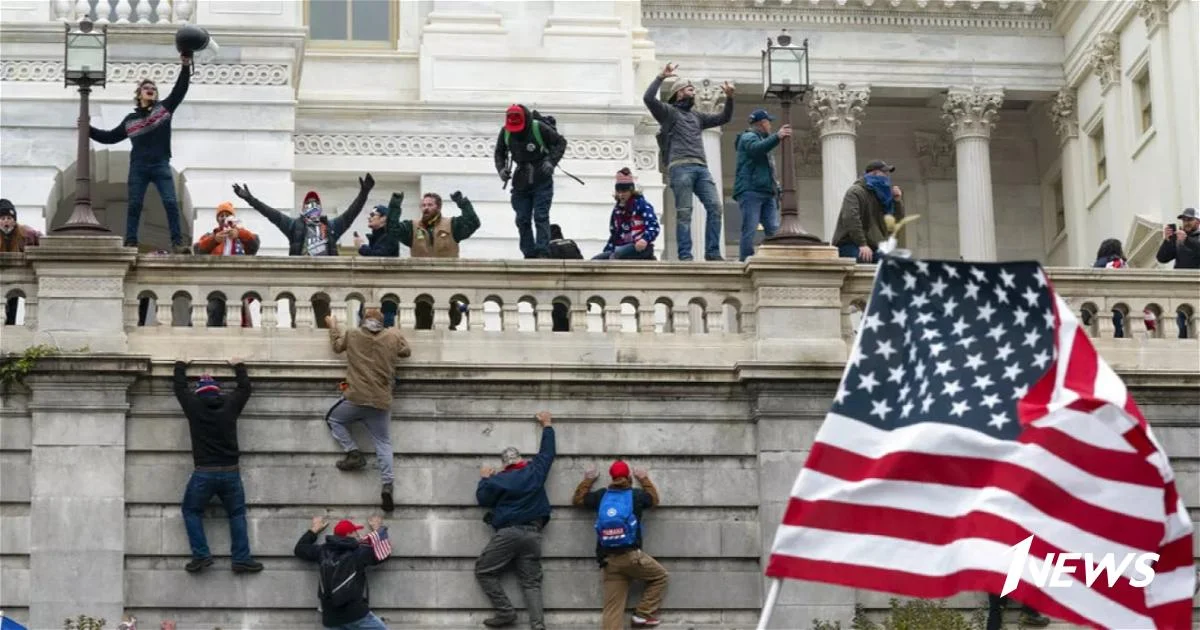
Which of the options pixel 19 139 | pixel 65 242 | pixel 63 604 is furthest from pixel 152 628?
pixel 19 139

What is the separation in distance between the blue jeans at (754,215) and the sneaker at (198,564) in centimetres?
721

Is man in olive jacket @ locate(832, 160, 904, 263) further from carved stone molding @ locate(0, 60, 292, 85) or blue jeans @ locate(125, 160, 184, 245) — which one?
carved stone molding @ locate(0, 60, 292, 85)

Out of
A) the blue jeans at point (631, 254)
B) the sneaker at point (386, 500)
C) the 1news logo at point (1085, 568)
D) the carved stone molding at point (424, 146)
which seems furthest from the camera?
the carved stone molding at point (424, 146)

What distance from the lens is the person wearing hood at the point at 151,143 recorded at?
3291 cm

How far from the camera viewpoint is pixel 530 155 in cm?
3331

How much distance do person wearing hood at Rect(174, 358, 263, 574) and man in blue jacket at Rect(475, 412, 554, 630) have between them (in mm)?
2395

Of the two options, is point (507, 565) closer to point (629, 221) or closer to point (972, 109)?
point (629, 221)

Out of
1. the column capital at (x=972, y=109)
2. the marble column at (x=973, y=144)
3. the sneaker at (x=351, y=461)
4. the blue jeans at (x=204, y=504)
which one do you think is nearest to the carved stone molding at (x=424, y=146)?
the sneaker at (x=351, y=461)

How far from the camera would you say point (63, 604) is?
29844mm

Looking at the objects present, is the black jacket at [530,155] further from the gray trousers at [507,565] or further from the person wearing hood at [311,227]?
the gray trousers at [507,565]

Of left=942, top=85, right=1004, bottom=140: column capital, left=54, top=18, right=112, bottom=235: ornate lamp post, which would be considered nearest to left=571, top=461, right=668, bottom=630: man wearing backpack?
left=54, top=18, right=112, bottom=235: ornate lamp post

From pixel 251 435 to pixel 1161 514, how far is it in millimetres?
11999

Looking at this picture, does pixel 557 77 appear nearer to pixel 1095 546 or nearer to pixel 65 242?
pixel 65 242

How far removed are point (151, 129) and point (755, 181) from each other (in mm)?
6810
